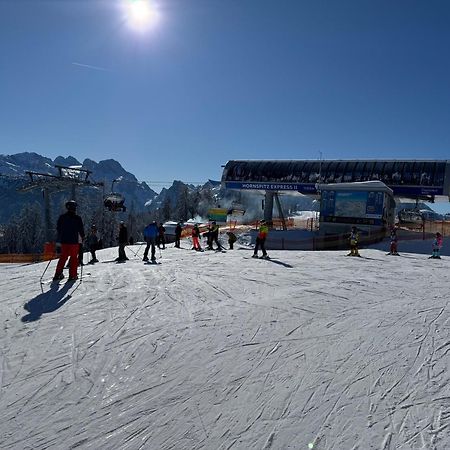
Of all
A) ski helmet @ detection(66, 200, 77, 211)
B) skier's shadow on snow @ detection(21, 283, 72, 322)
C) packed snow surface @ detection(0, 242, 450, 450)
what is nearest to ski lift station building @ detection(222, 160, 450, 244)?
packed snow surface @ detection(0, 242, 450, 450)

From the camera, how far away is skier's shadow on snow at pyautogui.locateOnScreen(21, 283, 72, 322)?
566 cm

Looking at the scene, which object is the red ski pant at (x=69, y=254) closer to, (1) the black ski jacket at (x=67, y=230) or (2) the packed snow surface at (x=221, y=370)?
(1) the black ski jacket at (x=67, y=230)

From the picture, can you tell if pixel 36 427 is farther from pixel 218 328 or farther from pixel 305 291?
pixel 305 291

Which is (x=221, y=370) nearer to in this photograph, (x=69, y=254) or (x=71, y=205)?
(x=69, y=254)

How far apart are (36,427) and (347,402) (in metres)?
2.78

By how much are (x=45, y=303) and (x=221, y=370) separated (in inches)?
149

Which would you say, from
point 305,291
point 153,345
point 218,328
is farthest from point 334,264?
point 153,345

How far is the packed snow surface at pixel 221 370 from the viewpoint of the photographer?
3061mm

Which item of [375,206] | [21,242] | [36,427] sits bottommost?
[21,242]

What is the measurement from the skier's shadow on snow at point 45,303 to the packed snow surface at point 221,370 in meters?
0.03

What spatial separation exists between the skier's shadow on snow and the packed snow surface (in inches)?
1.3

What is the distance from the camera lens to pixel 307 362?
4309mm

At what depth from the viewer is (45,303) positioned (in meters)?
6.31

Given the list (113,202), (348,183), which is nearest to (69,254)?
(348,183)
